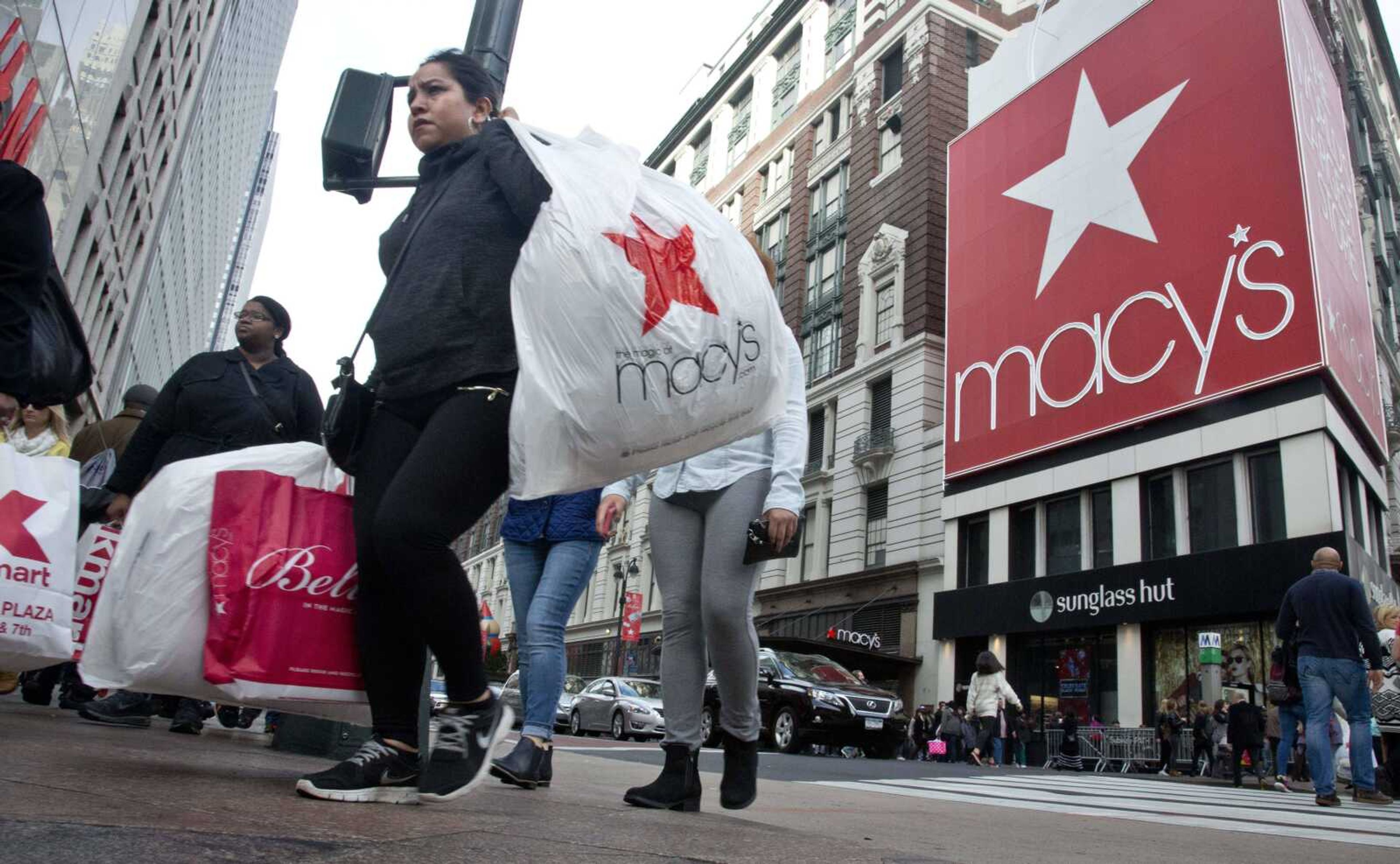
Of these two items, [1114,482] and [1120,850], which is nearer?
[1120,850]

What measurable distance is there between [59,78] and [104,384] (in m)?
15.7

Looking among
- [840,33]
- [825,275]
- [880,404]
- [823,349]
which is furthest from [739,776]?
[840,33]

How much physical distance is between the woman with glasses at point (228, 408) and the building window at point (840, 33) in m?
36.8

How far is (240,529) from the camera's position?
104 inches

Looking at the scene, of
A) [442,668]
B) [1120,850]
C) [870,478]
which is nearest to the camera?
[442,668]

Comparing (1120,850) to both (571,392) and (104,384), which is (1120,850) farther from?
(104,384)

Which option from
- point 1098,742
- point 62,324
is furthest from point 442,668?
point 1098,742

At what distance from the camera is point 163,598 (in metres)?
2.58

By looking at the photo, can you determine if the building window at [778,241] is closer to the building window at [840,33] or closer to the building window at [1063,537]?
the building window at [840,33]

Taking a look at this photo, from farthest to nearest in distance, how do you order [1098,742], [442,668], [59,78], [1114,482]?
[1114,482]
[1098,742]
[59,78]
[442,668]

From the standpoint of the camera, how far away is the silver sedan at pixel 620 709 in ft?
59.0

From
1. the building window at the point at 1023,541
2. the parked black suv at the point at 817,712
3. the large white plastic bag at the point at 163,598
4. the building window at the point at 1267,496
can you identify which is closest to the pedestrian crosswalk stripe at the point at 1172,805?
Result: the large white plastic bag at the point at 163,598

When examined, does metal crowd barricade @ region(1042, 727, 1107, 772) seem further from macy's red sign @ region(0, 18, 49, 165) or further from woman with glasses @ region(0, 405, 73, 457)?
macy's red sign @ region(0, 18, 49, 165)

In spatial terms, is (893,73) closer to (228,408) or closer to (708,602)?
(228,408)
